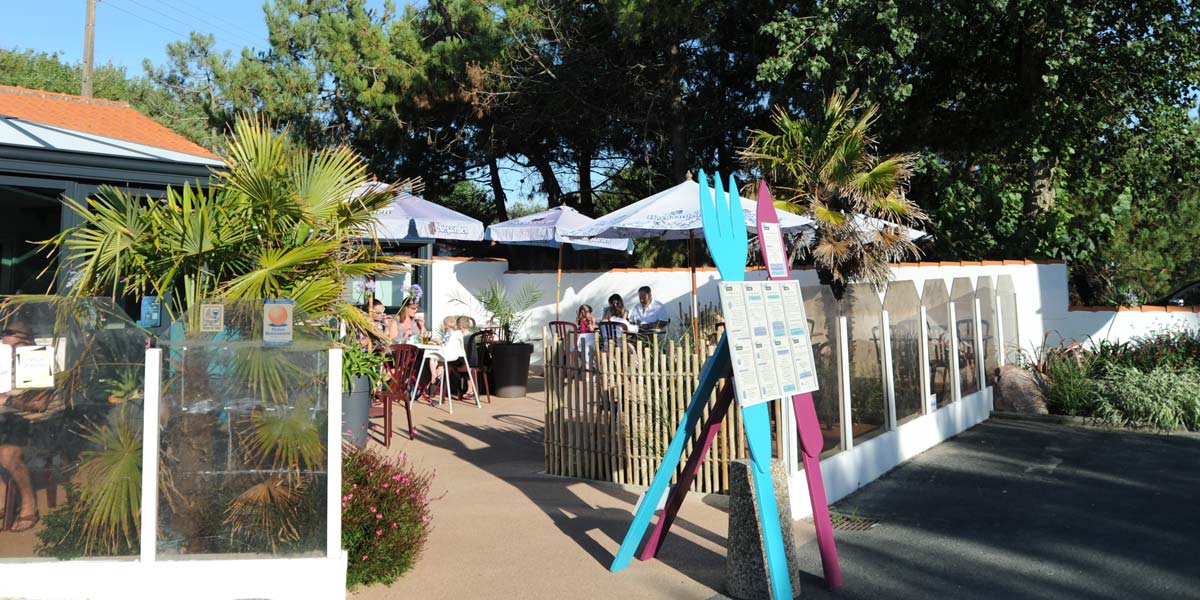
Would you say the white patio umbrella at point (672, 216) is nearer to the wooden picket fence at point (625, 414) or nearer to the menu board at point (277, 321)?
the wooden picket fence at point (625, 414)

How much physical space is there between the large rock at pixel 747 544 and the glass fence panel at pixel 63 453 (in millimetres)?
2947

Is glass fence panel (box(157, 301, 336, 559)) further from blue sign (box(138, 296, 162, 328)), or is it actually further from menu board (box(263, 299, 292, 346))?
blue sign (box(138, 296, 162, 328))

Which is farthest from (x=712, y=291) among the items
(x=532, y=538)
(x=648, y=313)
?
(x=532, y=538)

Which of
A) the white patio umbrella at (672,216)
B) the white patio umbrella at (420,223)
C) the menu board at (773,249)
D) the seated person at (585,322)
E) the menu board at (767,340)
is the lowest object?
the menu board at (767,340)

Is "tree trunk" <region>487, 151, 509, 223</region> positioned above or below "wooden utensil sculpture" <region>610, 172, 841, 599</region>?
above

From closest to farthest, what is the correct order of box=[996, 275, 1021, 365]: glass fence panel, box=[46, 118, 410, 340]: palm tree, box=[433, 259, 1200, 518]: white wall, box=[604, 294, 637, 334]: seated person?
box=[46, 118, 410, 340]: palm tree < box=[433, 259, 1200, 518]: white wall < box=[604, 294, 637, 334]: seated person < box=[996, 275, 1021, 365]: glass fence panel

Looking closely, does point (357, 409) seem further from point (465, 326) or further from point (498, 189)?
point (498, 189)

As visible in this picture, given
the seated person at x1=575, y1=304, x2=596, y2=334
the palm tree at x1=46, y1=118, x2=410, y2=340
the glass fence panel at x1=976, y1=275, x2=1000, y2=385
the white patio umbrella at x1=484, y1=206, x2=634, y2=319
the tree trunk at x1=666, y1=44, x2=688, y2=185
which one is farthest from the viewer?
the tree trunk at x1=666, y1=44, x2=688, y2=185

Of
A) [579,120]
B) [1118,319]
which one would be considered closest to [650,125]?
[579,120]

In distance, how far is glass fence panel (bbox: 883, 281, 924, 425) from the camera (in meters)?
8.47

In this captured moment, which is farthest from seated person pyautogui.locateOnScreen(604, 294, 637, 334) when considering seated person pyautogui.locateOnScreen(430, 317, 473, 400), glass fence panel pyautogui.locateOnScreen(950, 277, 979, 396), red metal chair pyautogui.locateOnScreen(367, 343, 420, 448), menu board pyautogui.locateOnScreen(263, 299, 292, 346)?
menu board pyautogui.locateOnScreen(263, 299, 292, 346)

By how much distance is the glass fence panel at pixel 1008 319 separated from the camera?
12.1 meters

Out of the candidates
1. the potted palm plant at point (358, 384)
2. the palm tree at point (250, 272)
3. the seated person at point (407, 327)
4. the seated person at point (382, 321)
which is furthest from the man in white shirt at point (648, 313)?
the palm tree at point (250, 272)

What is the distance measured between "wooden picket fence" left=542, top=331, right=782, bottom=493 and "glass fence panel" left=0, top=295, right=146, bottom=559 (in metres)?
3.67
